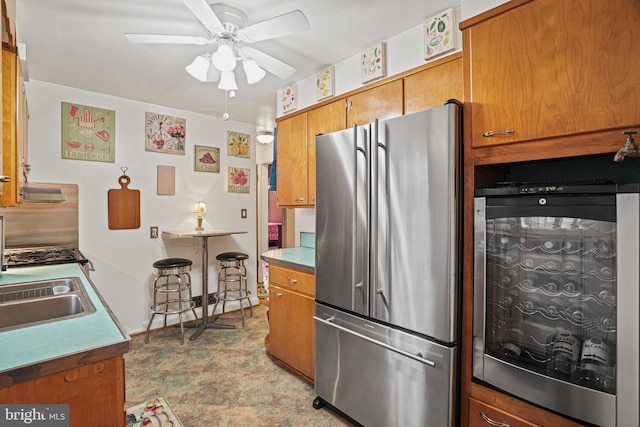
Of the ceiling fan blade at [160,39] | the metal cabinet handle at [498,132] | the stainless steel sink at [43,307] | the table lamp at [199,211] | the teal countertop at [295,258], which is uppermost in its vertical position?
the ceiling fan blade at [160,39]

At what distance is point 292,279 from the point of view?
2.48 metres

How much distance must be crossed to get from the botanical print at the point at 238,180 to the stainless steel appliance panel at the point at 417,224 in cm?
272

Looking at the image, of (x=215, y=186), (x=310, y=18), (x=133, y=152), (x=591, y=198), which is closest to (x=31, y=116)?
(x=133, y=152)

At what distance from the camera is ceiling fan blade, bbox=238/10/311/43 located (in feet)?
4.83

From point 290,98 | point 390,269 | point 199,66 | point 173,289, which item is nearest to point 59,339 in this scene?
point 390,269

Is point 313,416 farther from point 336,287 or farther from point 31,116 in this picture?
point 31,116

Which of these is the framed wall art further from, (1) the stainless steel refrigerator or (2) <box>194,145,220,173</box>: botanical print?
(2) <box>194,145,220,173</box>: botanical print

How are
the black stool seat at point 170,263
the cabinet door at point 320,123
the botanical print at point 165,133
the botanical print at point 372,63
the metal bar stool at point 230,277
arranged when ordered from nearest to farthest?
the botanical print at point 372,63 → the cabinet door at point 320,123 → the black stool seat at point 170,263 → the botanical print at point 165,133 → the metal bar stool at point 230,277

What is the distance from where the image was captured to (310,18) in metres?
1.95

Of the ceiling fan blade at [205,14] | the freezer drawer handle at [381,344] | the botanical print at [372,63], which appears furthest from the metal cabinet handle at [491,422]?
the ceiling fan blade at [205,14]

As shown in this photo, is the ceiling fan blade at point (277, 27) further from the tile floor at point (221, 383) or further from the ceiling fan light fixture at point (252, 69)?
the tile floor at point (221, 383)

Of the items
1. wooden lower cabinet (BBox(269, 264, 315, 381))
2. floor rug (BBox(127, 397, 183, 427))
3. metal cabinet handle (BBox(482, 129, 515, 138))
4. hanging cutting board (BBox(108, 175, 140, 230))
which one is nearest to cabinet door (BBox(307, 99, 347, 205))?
wooden lower cabinet (BBox(269, 264, 315, 381))

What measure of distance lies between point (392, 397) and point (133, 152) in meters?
3.22

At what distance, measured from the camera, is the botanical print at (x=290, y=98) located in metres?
2.92
